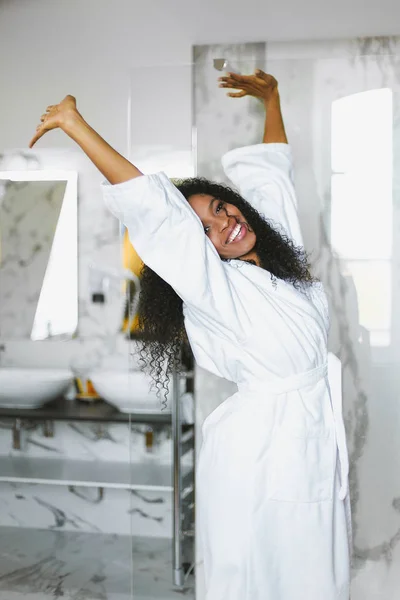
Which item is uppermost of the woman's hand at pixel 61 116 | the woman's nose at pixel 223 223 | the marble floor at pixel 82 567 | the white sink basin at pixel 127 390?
the woman's hand at pixel 61 116

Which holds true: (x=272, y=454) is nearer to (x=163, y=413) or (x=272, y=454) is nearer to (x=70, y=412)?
(x=163, y=413)

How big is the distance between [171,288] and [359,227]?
0.68 meters

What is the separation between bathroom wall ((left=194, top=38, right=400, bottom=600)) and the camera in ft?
6.84

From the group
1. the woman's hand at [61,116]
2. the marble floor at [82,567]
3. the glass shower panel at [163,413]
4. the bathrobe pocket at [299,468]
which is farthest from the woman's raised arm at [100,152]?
the marble floor at [82,567]

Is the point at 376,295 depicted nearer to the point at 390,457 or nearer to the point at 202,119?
the point at 390,457

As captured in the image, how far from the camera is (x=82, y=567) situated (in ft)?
9.36

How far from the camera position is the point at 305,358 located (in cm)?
163

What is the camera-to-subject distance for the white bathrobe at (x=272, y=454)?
160cm

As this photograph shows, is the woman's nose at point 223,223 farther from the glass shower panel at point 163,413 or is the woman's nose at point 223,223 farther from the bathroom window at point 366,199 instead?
the bathroom window at point 366,199

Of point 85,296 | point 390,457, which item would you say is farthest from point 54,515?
point 390,457

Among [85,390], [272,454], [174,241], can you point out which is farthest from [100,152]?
[85,390]

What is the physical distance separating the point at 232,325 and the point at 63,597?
1.62m

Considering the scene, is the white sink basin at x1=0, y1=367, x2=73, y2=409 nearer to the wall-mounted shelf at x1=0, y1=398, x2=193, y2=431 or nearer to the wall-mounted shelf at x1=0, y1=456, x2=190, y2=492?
the wall-mounted shelf at x1=0, y1=398, x2=193, y2=431

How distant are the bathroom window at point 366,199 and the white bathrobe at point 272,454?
18.4 inches
